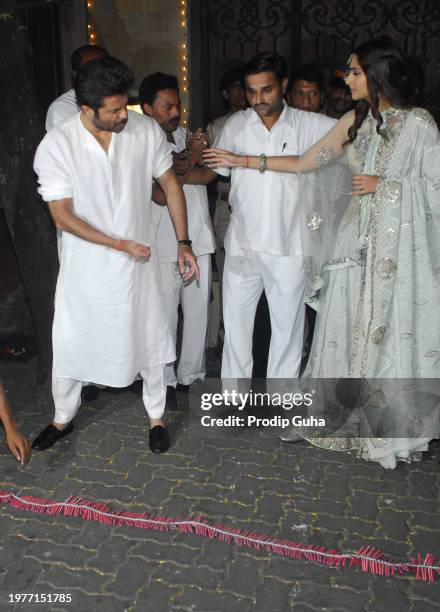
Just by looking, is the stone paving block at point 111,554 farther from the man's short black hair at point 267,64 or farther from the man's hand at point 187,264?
the man's short black hair at point 267,64

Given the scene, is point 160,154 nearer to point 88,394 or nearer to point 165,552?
point 88,394

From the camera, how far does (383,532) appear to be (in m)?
3.56

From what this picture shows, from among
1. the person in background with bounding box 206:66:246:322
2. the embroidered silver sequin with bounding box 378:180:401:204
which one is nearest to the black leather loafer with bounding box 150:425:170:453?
the person in background with bounding box 206:66:246:322

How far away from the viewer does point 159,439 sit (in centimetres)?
434

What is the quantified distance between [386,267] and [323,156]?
750 millimetres

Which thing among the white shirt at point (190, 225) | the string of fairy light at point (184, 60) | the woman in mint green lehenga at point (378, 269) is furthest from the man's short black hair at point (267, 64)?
the string of fairy light at point (184, 60)

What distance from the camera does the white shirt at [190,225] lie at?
464 cm

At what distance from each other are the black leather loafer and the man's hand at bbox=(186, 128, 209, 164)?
1677 millimetres

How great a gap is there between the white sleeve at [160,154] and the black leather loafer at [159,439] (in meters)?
1.52

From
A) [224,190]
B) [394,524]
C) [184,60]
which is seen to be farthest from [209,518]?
[184,60]

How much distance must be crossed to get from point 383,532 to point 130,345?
67.0 inches

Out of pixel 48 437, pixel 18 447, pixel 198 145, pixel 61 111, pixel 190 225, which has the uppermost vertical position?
pixel 61 111

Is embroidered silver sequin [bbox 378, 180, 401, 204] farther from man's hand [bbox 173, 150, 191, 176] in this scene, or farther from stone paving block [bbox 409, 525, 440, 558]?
stone paving block [bbox 409, 525, 440, 558]

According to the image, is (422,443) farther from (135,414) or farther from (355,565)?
(135,414)
